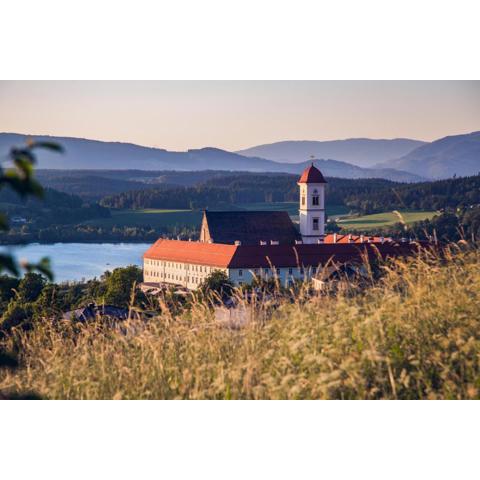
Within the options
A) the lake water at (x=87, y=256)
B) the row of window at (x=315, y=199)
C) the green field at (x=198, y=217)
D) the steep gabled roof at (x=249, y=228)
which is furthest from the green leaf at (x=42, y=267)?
the green field at (x=198, y=217)

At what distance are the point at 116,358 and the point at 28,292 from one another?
18.4 meters

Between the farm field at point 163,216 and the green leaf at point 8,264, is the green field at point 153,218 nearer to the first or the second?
the farm field at point 163,216

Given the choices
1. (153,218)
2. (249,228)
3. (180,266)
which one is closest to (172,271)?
(180,266)

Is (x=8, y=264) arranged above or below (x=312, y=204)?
below

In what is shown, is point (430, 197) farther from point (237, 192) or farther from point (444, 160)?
point (237, 192)

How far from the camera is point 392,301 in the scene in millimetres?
4414

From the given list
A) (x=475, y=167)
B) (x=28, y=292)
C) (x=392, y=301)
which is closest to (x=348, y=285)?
(x=392, y=301)

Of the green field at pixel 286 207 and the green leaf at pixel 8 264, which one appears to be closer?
the green leaf at pixel 8 264

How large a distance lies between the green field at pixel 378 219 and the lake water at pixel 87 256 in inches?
507

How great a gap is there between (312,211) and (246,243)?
12.5ft

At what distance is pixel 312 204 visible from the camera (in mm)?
47062

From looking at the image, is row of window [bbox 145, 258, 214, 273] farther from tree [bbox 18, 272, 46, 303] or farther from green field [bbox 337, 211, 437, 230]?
tree [bbox 18, 272, 46, 303]

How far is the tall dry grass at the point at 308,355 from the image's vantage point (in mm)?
4020

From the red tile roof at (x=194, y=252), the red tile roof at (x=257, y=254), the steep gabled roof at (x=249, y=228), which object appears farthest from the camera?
the steep gabled roof at (x=249, y=228)
